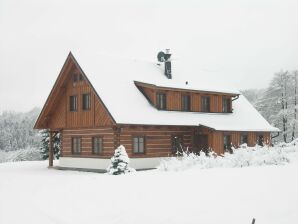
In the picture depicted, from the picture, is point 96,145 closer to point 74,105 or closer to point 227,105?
point 74,105

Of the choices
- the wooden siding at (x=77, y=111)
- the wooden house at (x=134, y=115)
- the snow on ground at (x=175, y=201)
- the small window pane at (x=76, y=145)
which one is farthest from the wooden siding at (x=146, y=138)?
the snow on ground at (x=175, y=201)

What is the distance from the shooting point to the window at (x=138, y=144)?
29.5 meters

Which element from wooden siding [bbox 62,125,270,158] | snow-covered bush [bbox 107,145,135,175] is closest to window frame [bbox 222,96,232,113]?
wooden siding [bbox 62,125,270,158]

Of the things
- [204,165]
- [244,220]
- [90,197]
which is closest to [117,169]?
[204,165]

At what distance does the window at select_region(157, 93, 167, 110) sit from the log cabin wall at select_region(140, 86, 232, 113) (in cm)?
22

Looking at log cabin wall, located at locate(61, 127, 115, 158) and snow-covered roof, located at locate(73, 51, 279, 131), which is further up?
snow-covered roof, located at locate(73, 51, 279, 131)

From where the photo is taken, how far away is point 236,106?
39469 millimetres

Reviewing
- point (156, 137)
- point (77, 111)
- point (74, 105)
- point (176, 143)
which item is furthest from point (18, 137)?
point (156, 137)

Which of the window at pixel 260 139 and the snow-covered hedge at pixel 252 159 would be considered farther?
the window at pixel 260 139

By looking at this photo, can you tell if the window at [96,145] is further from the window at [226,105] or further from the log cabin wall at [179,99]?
the window at [226,105]

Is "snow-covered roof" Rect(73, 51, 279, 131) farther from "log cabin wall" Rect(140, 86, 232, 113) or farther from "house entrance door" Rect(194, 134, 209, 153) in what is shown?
"house entrance door" Rect(194, 134, 209, 153)

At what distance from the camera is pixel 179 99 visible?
33094 millimetres

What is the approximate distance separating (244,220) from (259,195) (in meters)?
1.47

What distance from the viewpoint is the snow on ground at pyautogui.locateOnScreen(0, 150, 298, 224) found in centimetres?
1011
